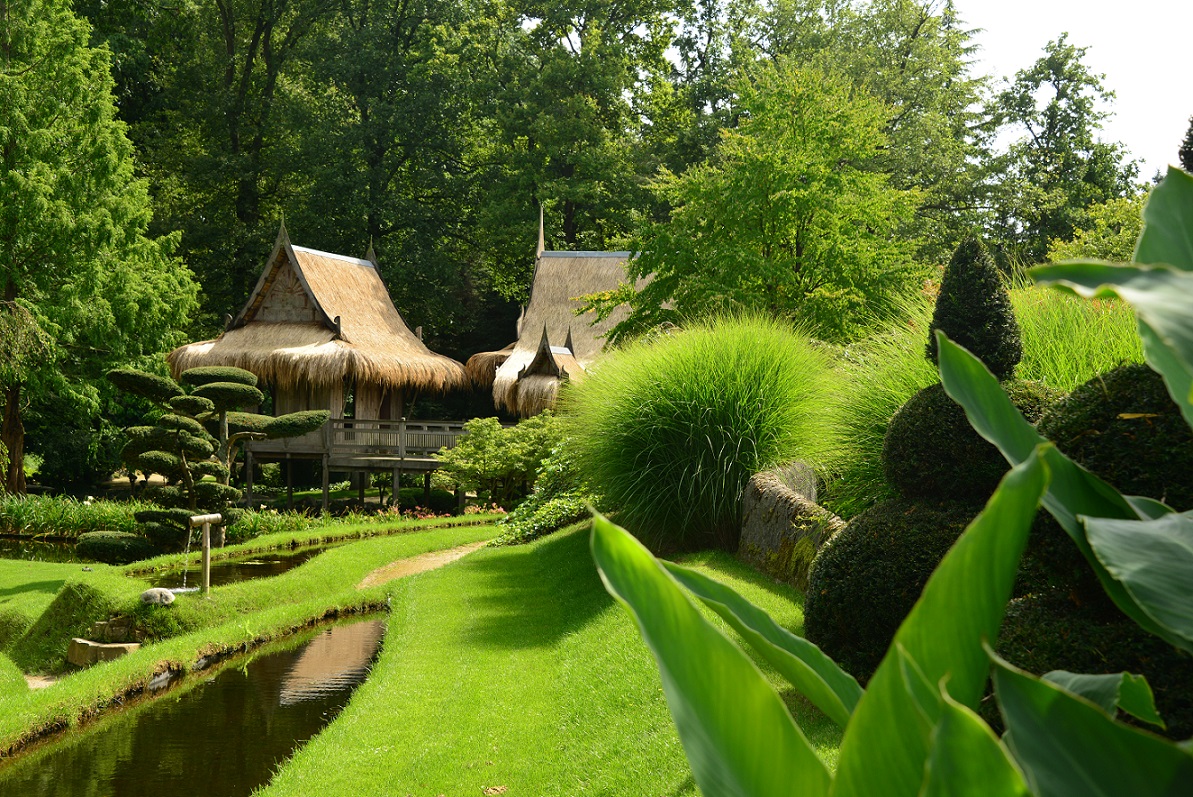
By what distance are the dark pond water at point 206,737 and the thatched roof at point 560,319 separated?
13.2 meters

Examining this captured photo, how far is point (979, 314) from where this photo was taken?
575 centimetres

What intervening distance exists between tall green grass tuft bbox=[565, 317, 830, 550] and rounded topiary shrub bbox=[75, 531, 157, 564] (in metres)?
7.44

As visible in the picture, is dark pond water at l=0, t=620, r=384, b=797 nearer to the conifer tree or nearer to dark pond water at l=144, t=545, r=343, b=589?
dark pond water at l=144, t=545, r=343, b=589

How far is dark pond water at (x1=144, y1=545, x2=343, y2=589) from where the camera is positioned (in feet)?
41.5

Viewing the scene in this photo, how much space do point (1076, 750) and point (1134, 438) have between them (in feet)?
8.34

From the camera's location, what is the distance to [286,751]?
Answer: 686 cm

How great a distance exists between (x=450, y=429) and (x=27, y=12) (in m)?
11.8

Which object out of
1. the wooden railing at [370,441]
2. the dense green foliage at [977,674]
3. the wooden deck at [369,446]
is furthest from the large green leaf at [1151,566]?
the wooden railing at [370,441]

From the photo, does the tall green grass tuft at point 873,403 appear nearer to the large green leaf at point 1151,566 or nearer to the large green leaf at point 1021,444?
the large green leaf at point 1021,444

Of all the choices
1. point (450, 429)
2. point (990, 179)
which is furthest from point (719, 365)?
point (990, 179)

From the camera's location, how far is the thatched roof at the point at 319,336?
869 inches

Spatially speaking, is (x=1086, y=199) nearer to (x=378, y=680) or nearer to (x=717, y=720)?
(x=378, y=680)

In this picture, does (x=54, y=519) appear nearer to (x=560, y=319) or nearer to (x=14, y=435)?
(x=14, y=435)

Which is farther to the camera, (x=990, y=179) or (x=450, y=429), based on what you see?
(x=990, y=179)
